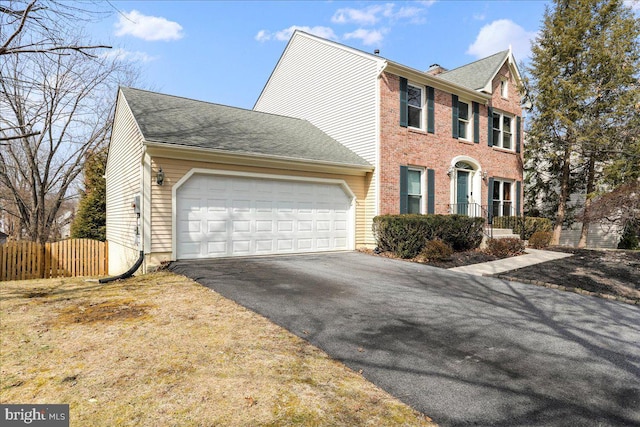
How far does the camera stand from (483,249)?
12234mm

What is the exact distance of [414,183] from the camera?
1348 cm

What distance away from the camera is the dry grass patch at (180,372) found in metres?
2.71

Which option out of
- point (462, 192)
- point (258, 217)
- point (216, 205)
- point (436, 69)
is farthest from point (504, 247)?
point (436, 69)

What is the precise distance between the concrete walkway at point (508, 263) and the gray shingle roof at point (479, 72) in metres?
7.91

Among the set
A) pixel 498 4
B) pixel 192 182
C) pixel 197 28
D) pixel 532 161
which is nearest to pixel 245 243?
pixel 192 182

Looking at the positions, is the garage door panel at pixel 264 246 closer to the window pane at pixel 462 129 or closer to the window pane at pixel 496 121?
the window pane at pixel 462 129

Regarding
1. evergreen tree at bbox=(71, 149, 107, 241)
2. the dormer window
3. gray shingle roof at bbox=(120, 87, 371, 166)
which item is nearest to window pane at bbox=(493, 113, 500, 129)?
the dormer window

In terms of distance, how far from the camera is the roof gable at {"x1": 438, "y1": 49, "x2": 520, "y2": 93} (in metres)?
15.6

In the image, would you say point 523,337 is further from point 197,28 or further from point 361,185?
point 197,28

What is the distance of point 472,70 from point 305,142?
10257 millimetres

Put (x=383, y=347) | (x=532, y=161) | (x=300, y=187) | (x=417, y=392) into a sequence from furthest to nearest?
(x=532, y=161) → (x=300, y=187) → (x=383, y=347) → (x=417, y=392)

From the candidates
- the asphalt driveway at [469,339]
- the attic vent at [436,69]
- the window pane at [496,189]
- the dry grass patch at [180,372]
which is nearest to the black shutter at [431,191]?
the window pane at [496,189]

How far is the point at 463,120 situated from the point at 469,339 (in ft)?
42.6

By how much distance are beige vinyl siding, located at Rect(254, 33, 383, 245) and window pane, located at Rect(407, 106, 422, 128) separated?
1810 mm
